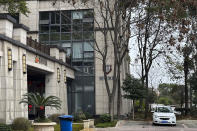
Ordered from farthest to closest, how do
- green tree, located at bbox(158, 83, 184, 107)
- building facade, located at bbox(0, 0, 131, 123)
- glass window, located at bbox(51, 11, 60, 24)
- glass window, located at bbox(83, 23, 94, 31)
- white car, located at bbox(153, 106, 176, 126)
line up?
green tree, located at bbox(158, 83, 184, 107) < glass window, located at bbox(51, 11, 60, 24) < glass window, located at bbox(83, 23, 94, 31) < building facade, located at bbox(0, 0, 131, 123) < white car, located at bbox(153, 106, 176, 126)

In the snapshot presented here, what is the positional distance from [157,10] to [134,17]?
196cm

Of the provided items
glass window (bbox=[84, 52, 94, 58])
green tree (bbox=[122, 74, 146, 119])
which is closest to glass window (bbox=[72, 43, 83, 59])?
glass window (bbox=[84, 52, 94, 58])

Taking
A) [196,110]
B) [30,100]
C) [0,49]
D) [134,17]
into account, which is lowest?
[196,110]

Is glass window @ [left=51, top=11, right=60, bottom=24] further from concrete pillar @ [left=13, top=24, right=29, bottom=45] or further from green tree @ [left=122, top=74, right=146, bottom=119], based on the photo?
concrete pillar @ [left=13, top=24, right=29, bottom=45]

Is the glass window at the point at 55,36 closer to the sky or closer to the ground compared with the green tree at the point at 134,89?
closer to the sky

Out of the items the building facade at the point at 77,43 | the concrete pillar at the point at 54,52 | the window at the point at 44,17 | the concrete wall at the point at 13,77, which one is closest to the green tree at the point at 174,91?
the building facade at the point at 77,43

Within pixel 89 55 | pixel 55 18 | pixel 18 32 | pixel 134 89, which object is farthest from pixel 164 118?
pixel 55 18

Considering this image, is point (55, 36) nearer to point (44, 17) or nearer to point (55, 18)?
point (55, 18)

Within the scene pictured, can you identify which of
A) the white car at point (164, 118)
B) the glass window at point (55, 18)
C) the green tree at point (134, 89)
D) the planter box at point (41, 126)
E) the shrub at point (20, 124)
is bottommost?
the white car at point (164, 118)

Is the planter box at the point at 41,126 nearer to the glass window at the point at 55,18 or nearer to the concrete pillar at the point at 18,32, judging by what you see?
the concrete pillar at the point at 18,32

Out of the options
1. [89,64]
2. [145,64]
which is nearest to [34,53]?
[89,64]

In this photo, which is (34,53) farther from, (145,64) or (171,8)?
(145,64)

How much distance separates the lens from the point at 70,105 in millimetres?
36094

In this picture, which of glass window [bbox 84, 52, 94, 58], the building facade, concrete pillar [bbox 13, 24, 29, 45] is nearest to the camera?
concrete pillar [bbox 13, 24, 29, 45]
